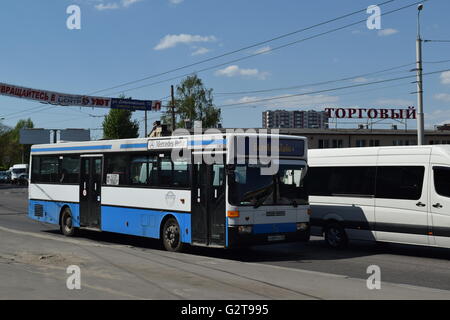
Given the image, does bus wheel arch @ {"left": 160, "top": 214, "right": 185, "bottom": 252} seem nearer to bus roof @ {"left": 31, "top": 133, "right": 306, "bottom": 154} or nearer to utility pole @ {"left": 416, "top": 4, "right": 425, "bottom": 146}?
bus roof @ {"left": 31, "top": 133, "right": 306, "bottom": 154}

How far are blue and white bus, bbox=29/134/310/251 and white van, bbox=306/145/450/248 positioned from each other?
159 centimetres

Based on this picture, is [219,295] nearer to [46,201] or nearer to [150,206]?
[150,206]

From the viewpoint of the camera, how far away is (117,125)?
74312 mm

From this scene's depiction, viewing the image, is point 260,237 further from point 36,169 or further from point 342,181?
point 36,169

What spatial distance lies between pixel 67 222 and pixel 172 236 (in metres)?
5.58

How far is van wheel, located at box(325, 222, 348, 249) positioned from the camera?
14680 mm

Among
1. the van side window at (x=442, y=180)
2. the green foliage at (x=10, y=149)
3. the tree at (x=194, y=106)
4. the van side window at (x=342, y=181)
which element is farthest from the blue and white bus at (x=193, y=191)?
the green foliage at (x=10, y=149)

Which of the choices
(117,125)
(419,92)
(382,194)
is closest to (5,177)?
(117,125)

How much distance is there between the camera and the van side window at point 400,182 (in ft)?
42.8

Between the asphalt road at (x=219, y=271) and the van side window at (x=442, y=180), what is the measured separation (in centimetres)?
160

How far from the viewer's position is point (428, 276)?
10.6 m

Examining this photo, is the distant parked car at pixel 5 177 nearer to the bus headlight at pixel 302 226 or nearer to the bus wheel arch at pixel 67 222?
the bus wheel arch at pixel 67 222
